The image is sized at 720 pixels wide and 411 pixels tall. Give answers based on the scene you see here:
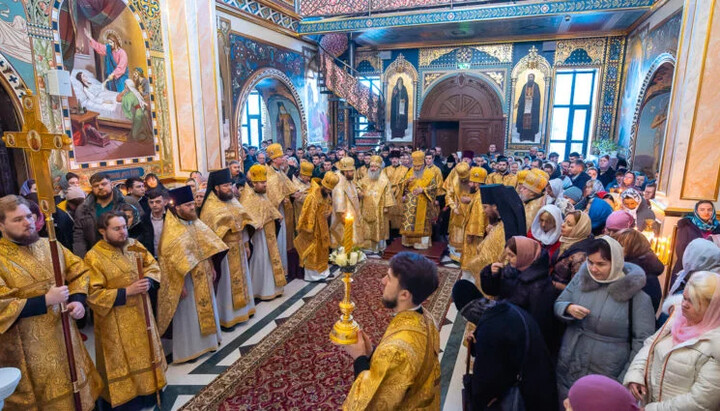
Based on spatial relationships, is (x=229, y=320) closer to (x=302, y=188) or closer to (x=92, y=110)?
(x=302, y=188)

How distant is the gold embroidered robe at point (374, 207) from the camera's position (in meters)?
8.04

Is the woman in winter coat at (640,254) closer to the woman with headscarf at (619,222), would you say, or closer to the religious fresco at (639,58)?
the woman with headscarf at (619,222)

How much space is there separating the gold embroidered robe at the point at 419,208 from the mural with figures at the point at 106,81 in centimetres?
493

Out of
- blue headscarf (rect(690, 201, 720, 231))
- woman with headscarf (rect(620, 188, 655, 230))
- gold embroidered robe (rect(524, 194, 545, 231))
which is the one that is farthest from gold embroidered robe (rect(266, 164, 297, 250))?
blue headscarf (rect(690, 201, 720, 231))

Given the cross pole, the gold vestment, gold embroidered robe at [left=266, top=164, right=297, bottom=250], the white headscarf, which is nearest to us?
the cross pole

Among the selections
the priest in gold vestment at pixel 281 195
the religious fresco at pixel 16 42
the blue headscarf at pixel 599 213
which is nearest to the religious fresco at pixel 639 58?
the blue headscarf at pixel 599 213

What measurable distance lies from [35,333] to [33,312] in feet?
0.82

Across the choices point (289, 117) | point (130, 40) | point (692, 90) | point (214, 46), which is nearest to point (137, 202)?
point (130, 40)

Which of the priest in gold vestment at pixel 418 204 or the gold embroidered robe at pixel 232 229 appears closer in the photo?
the gold embroidered robe at pixel 232 229

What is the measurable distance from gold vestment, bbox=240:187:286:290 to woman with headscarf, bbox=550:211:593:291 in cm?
351

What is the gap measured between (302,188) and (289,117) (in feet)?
21.8

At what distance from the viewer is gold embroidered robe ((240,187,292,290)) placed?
5.43 m

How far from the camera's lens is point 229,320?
4781 millimetres

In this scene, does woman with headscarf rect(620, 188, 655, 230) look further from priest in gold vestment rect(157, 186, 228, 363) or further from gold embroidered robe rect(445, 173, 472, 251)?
priest in gold vestment rect(157, 186, 228, 363)
